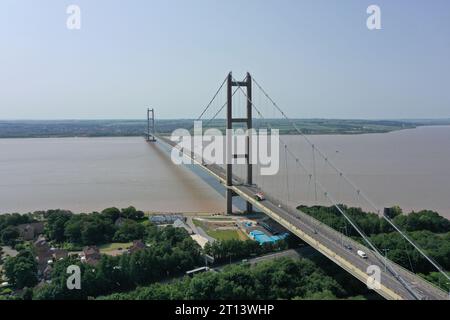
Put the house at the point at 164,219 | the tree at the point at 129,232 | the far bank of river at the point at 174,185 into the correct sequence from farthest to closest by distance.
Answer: the far bank of river at the point at 174,185, the house at the point at 164,219, the tree at the point at 129,232

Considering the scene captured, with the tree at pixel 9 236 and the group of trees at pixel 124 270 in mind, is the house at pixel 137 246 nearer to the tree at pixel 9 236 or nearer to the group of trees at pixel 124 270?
the group of trees at pixel 124 270

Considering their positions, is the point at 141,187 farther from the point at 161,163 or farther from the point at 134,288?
the point at 134,288

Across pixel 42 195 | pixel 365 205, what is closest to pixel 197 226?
pixel 365 205

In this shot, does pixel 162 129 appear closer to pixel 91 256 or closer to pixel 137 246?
pixel 137 246

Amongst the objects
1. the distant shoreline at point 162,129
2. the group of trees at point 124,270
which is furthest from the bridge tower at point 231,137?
the distant shoreline at point 162,129

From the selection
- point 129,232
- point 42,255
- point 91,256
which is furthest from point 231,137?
point 42,255

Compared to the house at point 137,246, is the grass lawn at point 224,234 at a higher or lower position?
lower
